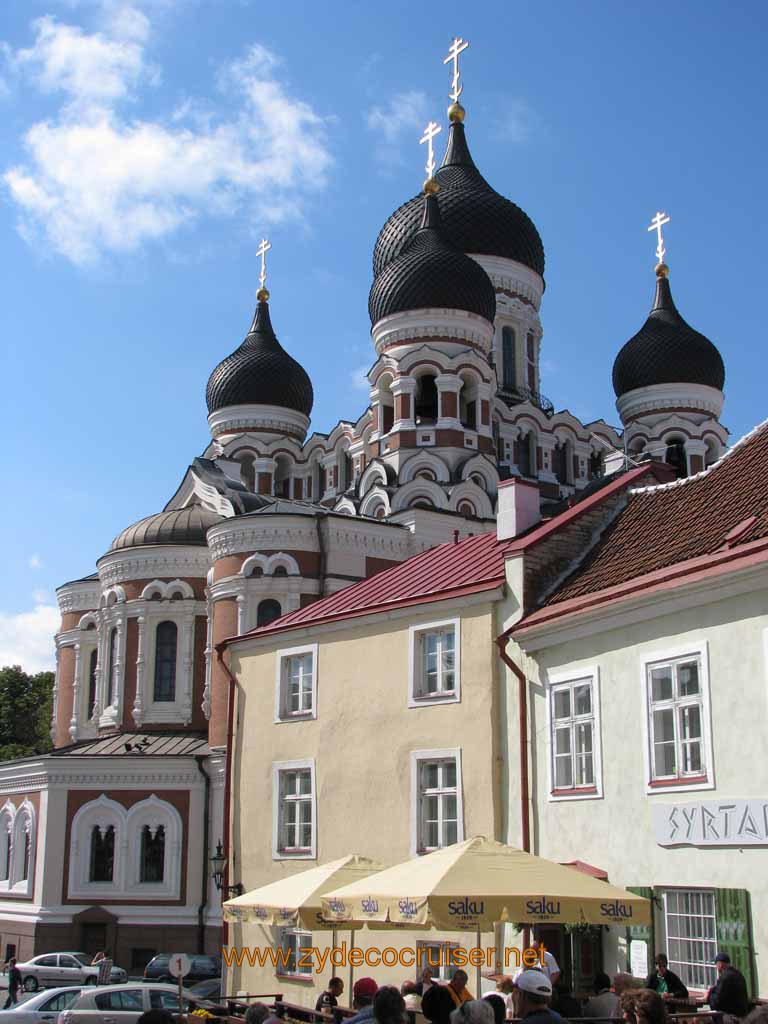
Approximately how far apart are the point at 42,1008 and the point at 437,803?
19.4ft

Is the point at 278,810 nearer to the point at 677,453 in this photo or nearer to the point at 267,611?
the point at 267,611

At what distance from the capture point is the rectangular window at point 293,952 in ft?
65.2

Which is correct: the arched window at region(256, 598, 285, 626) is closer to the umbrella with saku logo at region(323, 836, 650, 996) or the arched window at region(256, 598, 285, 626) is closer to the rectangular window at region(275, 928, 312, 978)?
Answer: the rectangular window at region(275, 928, 312, 978)

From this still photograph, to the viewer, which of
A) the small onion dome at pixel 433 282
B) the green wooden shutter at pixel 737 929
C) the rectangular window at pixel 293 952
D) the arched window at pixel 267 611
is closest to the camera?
the green wooden shutter at pixel 737 929

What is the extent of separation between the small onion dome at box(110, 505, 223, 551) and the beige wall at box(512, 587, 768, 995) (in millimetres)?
22357

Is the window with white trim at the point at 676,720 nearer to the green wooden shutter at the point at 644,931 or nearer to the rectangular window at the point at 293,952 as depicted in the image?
the green wooden shutter at the point at 644,931

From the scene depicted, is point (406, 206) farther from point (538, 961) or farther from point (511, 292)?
point (538, 961)

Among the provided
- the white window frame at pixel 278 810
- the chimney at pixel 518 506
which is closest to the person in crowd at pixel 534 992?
the chimney at pixel 518 506

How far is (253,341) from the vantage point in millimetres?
50125

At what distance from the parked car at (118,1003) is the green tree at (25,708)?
46.9 meters

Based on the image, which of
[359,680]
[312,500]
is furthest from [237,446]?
[359,680]

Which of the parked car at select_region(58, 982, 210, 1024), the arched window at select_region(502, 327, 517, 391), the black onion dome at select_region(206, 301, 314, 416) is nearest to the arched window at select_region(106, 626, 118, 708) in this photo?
the black onion dome at select_region(206, 301, 314, 416)

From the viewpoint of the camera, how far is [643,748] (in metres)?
14.9

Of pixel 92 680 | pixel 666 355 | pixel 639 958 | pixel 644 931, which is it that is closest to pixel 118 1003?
pixel 639 958
